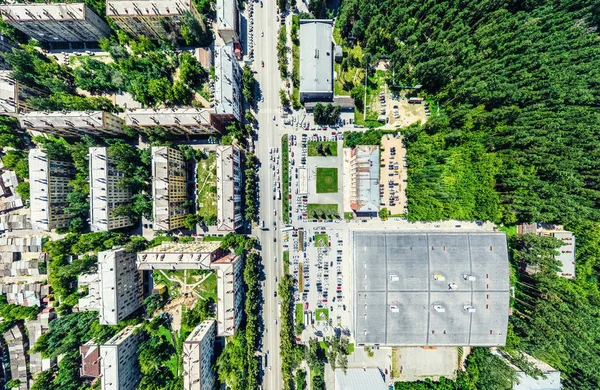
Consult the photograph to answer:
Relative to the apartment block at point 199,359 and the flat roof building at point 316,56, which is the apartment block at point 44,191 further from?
the flat roof building at point 316,56

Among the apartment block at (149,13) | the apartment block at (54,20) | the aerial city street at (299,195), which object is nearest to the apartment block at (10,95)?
the aerial city street at (299,195)

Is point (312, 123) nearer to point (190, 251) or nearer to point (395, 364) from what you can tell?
point (190, 251)

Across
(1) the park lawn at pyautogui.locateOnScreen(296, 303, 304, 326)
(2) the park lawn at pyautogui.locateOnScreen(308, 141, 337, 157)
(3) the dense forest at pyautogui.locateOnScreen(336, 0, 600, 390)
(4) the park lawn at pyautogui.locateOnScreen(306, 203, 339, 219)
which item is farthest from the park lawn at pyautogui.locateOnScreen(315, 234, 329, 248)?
(3) the dense forest at pyautogui.locateOnScreen(336, 0, 600, 390)

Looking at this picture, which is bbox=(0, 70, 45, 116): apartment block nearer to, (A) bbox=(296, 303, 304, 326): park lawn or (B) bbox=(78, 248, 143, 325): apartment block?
(B) bbox=(78, 248, 143, 325): apartment block

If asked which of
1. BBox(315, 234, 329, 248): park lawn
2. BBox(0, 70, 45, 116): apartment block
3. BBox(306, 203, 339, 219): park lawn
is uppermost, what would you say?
BBox(0, 70, 45, 116): apartment block

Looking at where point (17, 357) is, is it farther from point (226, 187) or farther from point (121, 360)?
point (226, 187)

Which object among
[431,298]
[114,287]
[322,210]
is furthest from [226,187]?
[431,298]
